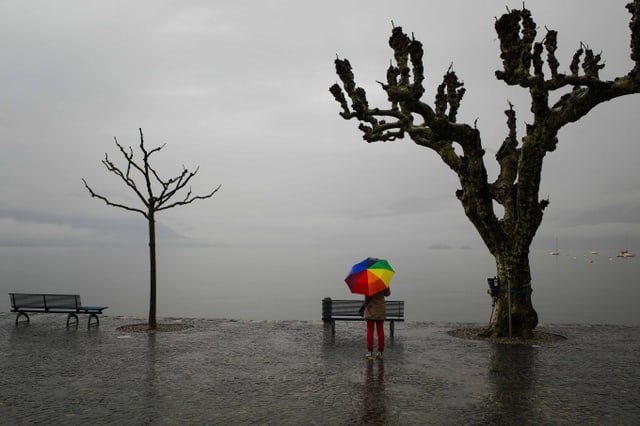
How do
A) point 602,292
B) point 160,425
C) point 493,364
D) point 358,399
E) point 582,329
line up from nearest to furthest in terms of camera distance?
point 160,425 < point 358,399 < point 493,364 < point 582,329 < point 602,292

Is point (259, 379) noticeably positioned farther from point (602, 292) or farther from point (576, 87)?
point (602, 292)

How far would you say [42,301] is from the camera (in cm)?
1691

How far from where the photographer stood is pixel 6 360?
11344 mm

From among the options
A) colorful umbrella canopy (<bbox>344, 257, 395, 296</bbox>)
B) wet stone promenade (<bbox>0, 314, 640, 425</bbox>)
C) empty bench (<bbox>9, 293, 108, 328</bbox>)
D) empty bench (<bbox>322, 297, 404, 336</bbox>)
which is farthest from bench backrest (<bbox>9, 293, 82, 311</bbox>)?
colorful umbrella canopy (<bbox>344, 257, 395, 296</bbox>)

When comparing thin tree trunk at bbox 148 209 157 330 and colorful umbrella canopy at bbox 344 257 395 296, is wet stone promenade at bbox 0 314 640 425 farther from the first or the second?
colorful umbrella canopy at bbox 344 257 395 296

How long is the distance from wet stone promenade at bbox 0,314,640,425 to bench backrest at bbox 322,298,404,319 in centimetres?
72

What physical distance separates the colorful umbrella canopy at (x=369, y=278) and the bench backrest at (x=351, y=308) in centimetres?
378

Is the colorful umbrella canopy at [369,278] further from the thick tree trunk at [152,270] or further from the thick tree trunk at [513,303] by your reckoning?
the thick tree trunk at [152,270]

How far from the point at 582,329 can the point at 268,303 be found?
172ft

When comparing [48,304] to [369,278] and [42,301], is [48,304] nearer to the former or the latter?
[42,301]

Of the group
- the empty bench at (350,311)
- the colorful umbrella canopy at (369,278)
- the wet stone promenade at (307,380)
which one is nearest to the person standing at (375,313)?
the colorful umbrella canopy at (369,278)

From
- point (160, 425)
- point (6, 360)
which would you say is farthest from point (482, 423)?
point (6, 360)

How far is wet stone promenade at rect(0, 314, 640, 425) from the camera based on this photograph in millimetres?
7559

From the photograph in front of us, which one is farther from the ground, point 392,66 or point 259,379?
point 392,66
